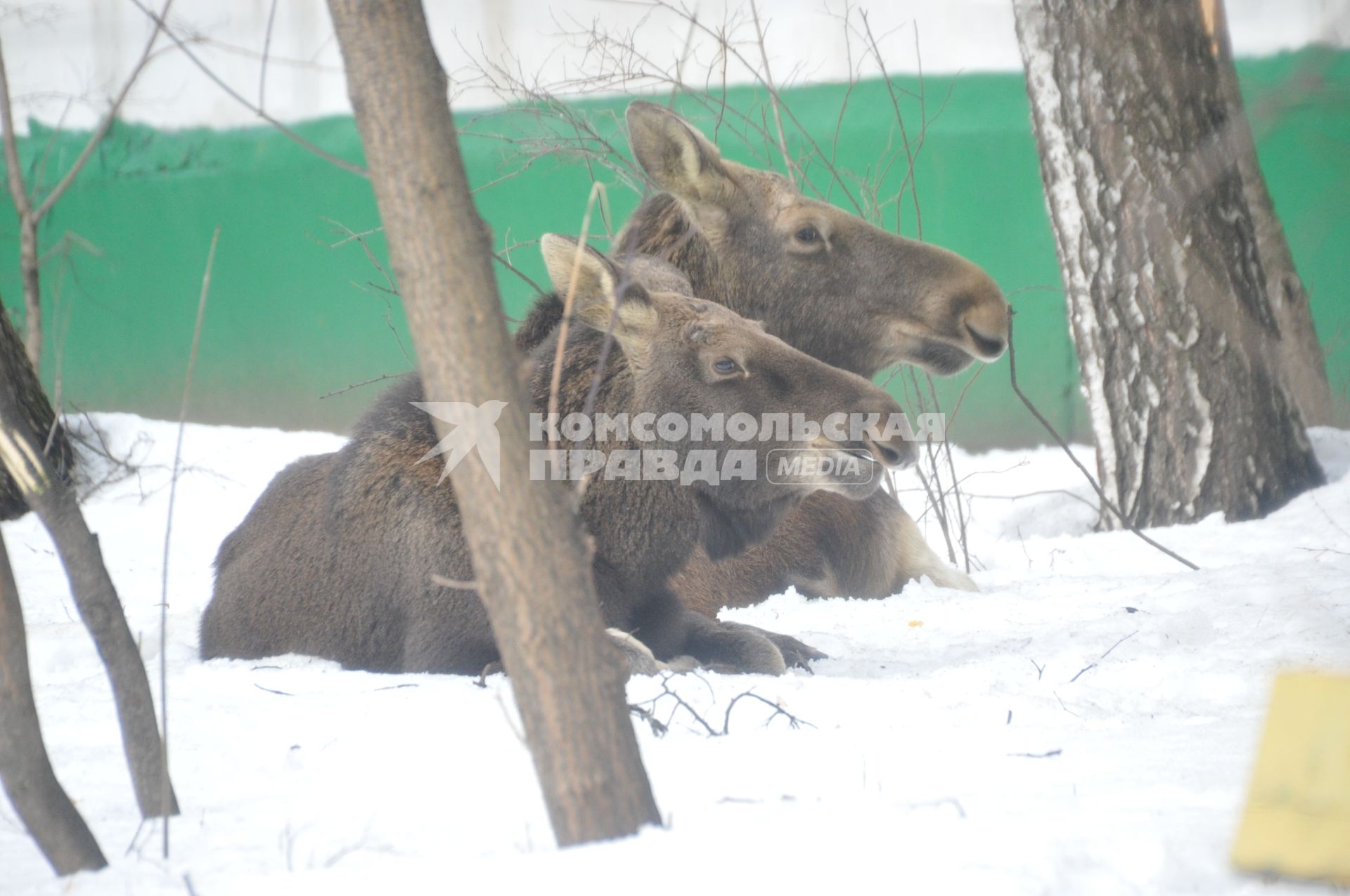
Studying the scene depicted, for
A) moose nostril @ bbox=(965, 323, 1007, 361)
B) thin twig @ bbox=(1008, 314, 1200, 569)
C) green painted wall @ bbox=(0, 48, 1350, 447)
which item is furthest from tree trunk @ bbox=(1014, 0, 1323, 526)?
green painted wall @ bbox=(0, 48, 1350, 447)

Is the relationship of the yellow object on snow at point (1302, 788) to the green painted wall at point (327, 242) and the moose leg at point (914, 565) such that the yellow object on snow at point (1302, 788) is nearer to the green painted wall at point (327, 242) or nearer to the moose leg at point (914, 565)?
the moose leg at point (914, 565)

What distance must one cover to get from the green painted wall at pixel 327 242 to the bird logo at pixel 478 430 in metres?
6.70

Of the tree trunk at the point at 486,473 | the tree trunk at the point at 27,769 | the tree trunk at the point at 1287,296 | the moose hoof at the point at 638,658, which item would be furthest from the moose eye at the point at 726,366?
the tree trunk at the point at 1287,296

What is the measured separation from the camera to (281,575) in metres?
4.09

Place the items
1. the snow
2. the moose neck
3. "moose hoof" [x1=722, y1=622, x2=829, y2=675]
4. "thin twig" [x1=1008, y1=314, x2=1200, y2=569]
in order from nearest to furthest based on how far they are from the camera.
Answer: the snow, "moose hoof" [x1=722, y1=622, x2=829, y2=675], "thin twig" [x1=1008, y1=314, x2=1200, y2=569], the moose neck

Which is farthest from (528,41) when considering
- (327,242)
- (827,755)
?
(827,755)

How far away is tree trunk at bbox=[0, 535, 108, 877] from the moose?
264 centimetres

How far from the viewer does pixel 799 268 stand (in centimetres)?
443

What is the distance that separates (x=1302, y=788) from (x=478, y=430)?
48.5 inches

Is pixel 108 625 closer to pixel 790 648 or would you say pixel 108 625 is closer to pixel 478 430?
pixel 478 430

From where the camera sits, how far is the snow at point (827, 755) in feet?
5.74

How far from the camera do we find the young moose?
11.6 ft

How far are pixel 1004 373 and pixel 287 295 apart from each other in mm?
5269

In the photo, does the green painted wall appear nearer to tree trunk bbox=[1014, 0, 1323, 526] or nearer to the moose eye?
tree trunk bbox=[1014, 0, 1323, 526]
